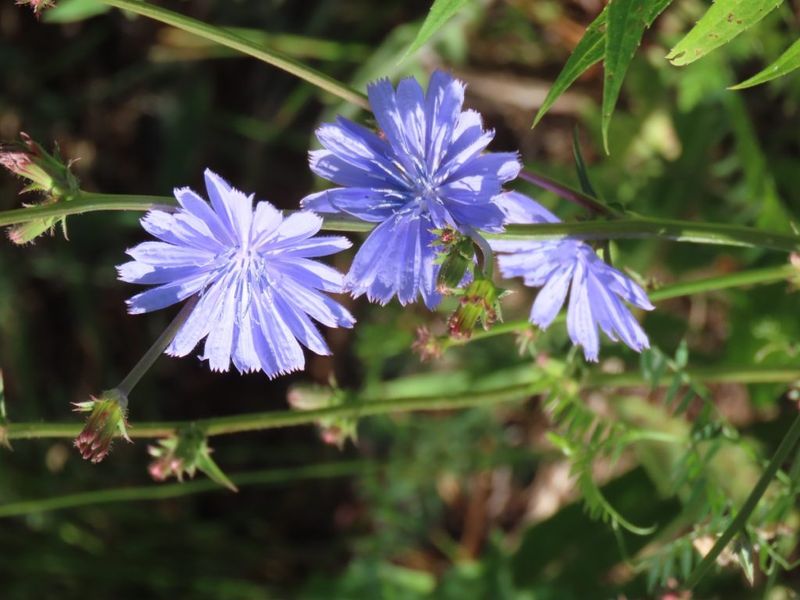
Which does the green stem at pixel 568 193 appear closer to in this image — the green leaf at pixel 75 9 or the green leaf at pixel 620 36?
the green leaf at pixel 620 36

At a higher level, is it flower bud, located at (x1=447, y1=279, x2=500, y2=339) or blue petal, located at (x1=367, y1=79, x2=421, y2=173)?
blue petal, located at (x1=367, y1=79, x2=421, y2=173)

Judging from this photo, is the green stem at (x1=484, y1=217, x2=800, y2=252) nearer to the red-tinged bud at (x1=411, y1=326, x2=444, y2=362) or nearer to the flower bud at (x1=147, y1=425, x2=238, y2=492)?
the red-tinged bud at (x1=411, y1=326, x2=444, y2=362)

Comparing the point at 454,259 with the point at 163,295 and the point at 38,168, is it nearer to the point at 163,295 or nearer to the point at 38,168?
the point at 163,295

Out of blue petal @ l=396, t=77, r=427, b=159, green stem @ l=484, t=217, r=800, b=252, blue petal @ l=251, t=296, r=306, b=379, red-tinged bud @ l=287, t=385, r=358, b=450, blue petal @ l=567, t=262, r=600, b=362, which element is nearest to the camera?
blue petal @ l=396, t=77, r=427, b=159

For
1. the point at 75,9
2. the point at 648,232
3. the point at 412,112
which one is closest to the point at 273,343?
the point at 412,112

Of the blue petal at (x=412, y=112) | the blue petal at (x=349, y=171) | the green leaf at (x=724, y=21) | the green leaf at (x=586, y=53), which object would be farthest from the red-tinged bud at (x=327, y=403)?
the green leaf at (x=724, y=21)

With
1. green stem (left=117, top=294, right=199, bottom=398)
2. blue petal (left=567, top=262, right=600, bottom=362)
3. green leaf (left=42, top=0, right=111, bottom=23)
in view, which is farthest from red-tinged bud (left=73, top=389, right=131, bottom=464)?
green leaf (left=42, top=0, right=111, bottom=23)

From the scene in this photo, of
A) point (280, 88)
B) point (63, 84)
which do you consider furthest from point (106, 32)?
point (280, 88)

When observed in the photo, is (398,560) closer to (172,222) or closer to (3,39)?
(172,222)

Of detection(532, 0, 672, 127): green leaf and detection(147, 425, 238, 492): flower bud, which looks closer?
detection(532, 0, 672, 127): green leaf
